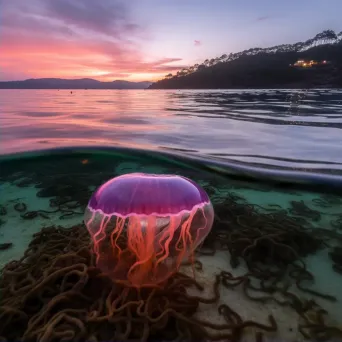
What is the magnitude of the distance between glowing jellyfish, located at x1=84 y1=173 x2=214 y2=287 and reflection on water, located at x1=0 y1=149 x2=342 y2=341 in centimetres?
20

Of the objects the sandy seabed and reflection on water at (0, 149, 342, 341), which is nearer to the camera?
reflection on water at (0, 149, 342, 341)

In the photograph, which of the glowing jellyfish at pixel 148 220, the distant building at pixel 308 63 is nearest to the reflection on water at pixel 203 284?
the glowing jellyfish at pixel 148 220

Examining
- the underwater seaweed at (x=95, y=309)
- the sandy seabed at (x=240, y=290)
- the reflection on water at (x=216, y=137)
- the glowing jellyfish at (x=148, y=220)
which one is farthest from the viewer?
the reflection on water at (x=216, y=137)

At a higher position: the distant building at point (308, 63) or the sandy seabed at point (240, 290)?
the sandy seabed at point (240, 290)

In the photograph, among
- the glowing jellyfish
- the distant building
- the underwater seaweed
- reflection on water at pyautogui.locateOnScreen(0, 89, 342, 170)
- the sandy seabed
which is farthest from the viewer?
the distant building

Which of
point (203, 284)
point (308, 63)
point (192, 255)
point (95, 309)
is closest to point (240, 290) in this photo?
point (203, 284)

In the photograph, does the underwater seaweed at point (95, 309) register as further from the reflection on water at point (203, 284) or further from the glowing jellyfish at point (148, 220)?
the glowing jellyfish at point (148, 220)

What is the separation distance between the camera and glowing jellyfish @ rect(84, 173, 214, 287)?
1.90 metres

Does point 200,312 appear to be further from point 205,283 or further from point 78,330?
point 78,330

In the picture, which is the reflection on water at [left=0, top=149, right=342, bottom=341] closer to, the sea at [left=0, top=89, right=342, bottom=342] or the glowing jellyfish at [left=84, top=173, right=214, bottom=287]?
the sea at [left=0, top=89, right=342, bottom=342]

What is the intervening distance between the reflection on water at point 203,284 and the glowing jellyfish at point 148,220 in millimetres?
204

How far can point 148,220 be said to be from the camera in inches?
85.3

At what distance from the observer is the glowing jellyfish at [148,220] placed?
1901 mm

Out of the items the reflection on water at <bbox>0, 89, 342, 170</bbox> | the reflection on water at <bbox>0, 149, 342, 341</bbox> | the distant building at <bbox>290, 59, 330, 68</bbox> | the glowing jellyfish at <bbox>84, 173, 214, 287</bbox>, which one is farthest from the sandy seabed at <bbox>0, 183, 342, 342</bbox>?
the distant building at <bbox>290, 59, 330, 68</bbox>
